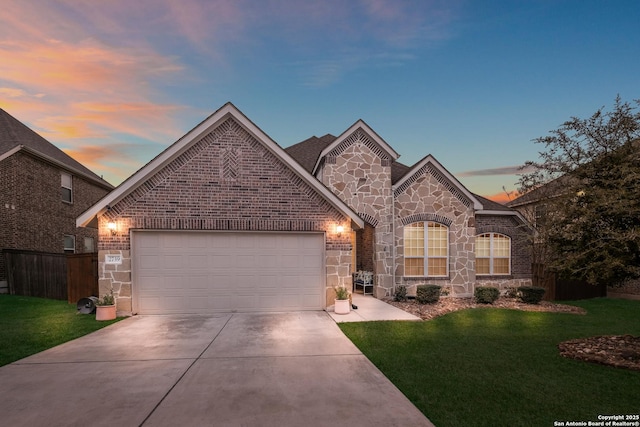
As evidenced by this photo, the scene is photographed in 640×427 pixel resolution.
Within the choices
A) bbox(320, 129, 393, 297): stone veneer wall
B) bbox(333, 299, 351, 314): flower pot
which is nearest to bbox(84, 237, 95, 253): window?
bbox(320, 129, 393, 297): stone veneer wall

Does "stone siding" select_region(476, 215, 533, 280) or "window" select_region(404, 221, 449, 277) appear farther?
"stone siding" select_region(476, 215, 533, 280)

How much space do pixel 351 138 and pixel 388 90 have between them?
809 centimetres

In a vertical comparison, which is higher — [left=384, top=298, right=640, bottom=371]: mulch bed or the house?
the house

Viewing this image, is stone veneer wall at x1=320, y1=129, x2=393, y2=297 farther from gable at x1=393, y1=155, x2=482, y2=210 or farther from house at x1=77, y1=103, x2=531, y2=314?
house at x1=77, y1=103, x2=531, y2=314

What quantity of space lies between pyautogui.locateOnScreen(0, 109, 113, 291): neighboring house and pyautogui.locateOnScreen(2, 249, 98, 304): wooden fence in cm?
63

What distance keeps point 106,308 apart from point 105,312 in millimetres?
119

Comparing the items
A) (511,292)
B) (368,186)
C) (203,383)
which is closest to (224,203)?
(203,383)

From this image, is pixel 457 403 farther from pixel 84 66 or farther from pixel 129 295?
pixel 84 66

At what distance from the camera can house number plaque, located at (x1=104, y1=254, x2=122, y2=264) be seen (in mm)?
9898

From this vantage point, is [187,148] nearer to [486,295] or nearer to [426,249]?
[426,249]

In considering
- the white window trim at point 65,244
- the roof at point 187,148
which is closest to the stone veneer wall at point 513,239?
the roof at point 187,148

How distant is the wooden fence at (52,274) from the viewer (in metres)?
12.3

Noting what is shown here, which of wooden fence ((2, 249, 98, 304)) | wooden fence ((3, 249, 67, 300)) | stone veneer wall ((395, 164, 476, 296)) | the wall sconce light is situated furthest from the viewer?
stone veneer wall ((395, 164, 476, 296))

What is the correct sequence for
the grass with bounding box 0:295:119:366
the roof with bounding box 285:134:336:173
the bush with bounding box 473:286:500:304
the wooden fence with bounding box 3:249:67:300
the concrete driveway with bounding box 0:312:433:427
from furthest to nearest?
the roof with bounding box 285:134:336:173, the wooden fence with bounding box 3:249:67:300, the bush with bounding box 473:286:500:304, the grass with bounding box 0:295:119:366, the concrete driveway with bounding box 0:312:433:427
